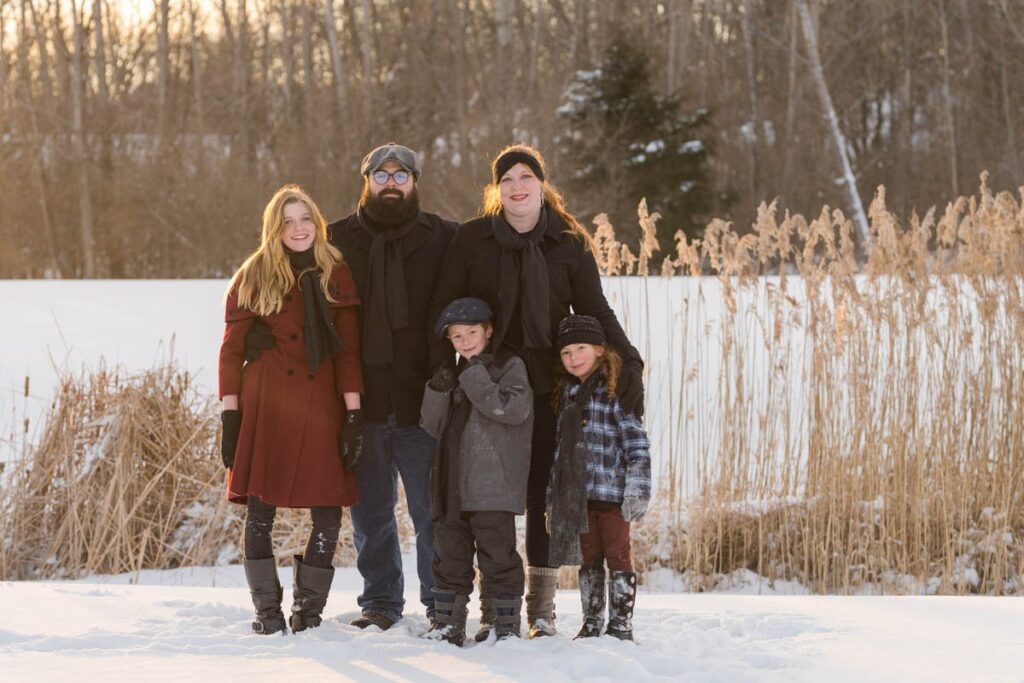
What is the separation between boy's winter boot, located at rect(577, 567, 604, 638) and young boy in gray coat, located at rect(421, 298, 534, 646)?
0.21 m

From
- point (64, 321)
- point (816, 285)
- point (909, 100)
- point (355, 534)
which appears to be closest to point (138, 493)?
point (355, 534)

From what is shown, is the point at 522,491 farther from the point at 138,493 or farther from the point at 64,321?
the point at 64,321

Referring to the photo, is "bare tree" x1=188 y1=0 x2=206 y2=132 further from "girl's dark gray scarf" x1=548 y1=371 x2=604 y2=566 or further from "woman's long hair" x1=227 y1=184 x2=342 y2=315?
"girl's dark gray scarf" x1=548 y1=371 x2=604 y2=566

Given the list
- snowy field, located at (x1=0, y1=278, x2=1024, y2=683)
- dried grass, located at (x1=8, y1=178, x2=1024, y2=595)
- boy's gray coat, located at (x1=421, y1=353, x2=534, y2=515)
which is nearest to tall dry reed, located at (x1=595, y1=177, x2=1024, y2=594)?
dried grass, located at (x1=8, y1=178, x2=1024, y2=595)

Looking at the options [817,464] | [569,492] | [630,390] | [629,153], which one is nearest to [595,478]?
[569,492]

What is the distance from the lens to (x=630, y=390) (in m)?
4.20

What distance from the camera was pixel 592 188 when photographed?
16.8m

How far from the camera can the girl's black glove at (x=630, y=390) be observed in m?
4.21

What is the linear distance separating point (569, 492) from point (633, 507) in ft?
0.66

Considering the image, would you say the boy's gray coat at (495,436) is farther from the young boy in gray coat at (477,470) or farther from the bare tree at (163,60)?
the bare tree at (163,60)

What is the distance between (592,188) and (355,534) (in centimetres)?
1249

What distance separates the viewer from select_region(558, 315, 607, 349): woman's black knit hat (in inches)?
166

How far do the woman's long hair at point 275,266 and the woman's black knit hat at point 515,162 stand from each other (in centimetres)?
59

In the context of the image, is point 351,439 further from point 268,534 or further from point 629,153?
point 629,153
